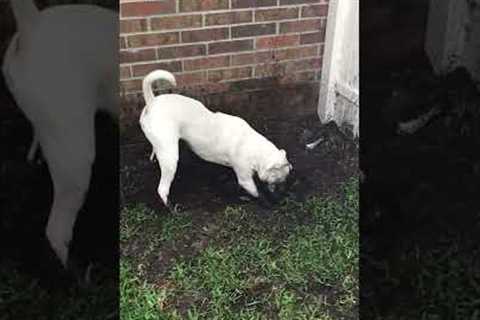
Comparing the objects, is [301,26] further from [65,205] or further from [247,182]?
[65,205]

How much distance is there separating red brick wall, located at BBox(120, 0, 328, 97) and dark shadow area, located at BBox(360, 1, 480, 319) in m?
0.52

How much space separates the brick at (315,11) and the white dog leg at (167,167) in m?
0.33

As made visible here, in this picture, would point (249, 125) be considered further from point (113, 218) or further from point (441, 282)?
point (441, 282)

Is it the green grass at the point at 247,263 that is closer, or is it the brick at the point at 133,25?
the brick at the point at 133,25

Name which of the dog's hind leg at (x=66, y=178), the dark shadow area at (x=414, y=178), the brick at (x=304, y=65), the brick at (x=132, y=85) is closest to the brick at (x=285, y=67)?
the brick at (x=304, y=65)

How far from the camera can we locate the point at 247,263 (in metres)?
1.57

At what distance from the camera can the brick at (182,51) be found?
4.81 ft

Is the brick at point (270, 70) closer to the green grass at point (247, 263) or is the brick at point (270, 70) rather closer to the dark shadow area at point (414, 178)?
the green grass at point (247, 263)

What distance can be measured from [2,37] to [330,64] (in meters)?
0.65

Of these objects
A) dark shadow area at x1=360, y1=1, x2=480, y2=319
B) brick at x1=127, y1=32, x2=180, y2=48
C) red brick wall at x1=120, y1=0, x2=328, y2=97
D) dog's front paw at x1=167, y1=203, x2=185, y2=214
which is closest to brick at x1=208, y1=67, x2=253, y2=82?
red brick wall at x1=120, y1=0, x2=328, y2=97

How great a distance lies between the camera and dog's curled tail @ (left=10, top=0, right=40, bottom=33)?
5.31 feet

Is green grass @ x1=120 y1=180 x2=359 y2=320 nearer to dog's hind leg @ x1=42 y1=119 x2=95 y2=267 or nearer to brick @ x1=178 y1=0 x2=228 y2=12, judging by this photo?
dog's hind leg @ x1=42 y1=119 x2=95 y2=267

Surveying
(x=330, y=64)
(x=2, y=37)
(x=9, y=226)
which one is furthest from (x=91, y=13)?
(x=9, y=226)

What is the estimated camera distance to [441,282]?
2086mm
